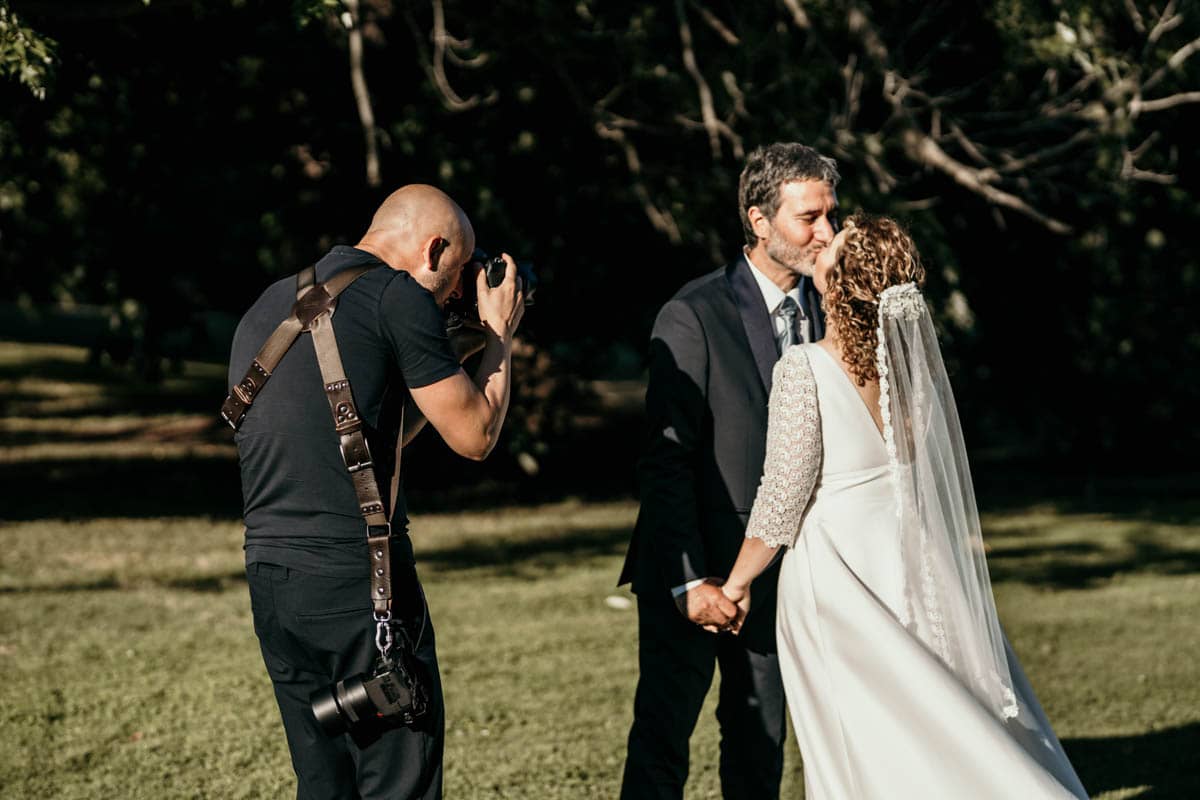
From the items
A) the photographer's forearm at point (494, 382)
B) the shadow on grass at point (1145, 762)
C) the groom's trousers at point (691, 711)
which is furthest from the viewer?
the shadow on grass at point (1145, 762)

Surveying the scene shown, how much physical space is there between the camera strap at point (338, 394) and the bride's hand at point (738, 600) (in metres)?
1.08

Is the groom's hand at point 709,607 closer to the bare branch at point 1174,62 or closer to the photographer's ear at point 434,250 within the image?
the photographer's ear at point 434,250

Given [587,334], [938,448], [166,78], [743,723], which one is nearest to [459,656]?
[743,723]

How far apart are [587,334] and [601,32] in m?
4.50

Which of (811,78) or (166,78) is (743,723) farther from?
(166,78)

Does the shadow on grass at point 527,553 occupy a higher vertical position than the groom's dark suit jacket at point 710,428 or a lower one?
lower

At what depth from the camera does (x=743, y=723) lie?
13.3 ft

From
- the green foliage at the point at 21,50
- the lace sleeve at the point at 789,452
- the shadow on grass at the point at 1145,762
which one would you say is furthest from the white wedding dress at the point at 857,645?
the green foliage at the point at 21,50

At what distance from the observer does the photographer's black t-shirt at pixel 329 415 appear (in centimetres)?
308

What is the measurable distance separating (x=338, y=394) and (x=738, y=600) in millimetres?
1352

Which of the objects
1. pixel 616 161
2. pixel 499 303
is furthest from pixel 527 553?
pixel 499 303

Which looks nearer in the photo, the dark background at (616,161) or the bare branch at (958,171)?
the bare branch at (958,171)

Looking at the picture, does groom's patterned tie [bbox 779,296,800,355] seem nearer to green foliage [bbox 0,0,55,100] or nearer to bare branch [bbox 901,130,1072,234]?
green foliage [bbox 0,0,55,100]

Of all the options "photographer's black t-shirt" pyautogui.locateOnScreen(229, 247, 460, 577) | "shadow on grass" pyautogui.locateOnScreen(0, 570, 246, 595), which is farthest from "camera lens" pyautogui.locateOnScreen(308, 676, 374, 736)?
"shadow on grass" pyautogui.locateOnScreen(0, 570, 246, 595)
